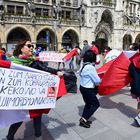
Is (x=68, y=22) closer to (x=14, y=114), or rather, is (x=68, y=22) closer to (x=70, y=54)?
(x=70, y=54)

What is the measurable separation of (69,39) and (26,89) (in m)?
34.8

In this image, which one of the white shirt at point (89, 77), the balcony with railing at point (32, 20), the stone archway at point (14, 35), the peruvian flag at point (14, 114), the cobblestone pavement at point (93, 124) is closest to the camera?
the peruvian flag at point (14, 114)

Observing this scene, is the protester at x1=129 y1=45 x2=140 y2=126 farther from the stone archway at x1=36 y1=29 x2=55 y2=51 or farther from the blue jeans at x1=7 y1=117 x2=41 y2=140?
the stone archway at x1=36 y1=29 x2=55 y2=51

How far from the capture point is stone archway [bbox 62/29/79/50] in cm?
3781

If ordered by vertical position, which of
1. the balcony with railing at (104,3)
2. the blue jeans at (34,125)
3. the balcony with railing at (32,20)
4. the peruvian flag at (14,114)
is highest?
the balcony with railing at (104,3)

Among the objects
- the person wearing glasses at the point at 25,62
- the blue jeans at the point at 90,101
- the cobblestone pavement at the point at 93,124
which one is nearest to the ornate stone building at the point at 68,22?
the cobblestone pavement at the point at 93,124

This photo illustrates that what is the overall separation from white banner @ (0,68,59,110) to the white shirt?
987mm

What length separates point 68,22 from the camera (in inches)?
1417

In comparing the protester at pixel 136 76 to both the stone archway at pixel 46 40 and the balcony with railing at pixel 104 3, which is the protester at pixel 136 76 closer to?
the stone archway at pixel 46 40

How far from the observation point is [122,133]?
5535mm

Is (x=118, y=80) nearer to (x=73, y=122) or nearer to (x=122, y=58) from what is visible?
(x=122, y=58)

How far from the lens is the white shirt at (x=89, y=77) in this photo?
18.1ft

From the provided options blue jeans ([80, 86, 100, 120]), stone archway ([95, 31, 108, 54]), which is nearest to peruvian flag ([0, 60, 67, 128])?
blue jeans ([80, 86, 100, 120])

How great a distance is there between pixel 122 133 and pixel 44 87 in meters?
2.21
